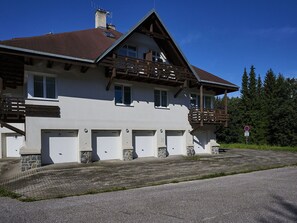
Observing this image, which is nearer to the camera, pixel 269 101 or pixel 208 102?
pixel 208 102

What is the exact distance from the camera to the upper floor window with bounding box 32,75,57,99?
60.0ft

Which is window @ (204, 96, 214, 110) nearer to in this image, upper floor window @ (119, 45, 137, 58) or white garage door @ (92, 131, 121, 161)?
upper floor window @ (119, 45, 137, 58)

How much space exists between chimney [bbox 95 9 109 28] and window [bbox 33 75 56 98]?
9.46m

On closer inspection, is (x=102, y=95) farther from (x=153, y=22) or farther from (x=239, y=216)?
(x=239, y=216)

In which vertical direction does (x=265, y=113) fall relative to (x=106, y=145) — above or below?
above

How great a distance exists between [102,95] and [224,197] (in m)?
13.0

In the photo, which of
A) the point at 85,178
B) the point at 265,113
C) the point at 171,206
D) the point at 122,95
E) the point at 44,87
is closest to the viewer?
the point at 171,206

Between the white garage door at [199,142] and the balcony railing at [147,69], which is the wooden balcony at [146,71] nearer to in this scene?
the balcony railing at [147,69]

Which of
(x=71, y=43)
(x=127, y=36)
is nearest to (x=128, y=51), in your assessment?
(x=127, y=36)

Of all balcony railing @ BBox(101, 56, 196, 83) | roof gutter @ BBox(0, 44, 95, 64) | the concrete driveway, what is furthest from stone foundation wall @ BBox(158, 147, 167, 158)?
roof gutter @ BBox(0, 44, 95, 64)

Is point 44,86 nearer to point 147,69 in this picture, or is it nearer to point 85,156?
point 85,156

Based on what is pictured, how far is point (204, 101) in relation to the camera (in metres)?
28.0

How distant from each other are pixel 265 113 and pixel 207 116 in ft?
118

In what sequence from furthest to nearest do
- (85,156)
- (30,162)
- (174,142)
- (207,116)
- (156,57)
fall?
(207,116) → (174,142) → (156,57) → (85,156) → (30,162)
